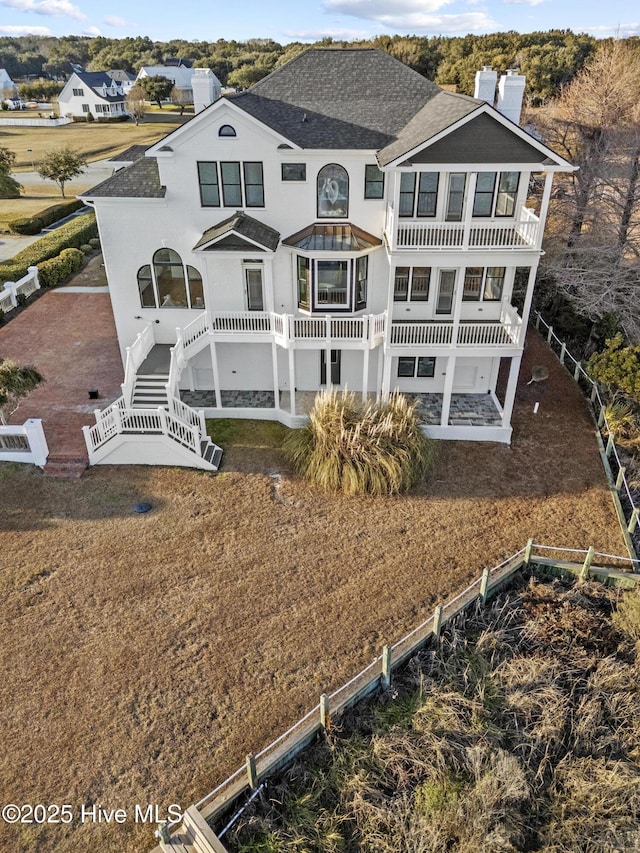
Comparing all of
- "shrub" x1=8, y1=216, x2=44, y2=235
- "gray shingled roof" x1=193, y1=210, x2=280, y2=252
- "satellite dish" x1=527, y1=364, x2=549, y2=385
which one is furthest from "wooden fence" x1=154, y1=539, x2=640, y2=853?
"shrub" x1=8, y1=216, x2=44, y2=235

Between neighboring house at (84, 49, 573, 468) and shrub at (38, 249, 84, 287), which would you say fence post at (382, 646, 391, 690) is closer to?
neighboring house at (84, 49, 573, 468)

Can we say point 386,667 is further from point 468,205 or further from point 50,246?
point 50,246

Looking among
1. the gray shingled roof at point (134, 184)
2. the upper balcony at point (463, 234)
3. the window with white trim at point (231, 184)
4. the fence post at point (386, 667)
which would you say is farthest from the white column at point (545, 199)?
the fence post at point (386, 667)

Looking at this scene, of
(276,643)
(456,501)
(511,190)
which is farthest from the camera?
(511,190)

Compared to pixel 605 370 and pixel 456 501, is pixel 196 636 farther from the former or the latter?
pixel 605 370

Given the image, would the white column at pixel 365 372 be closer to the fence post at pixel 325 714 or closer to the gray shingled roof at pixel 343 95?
the gray shingled roof at pixel 343 95

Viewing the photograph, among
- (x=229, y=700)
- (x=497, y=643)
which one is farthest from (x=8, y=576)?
(x=497, y=643)

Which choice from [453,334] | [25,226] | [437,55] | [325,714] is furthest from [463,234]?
[437,55]
